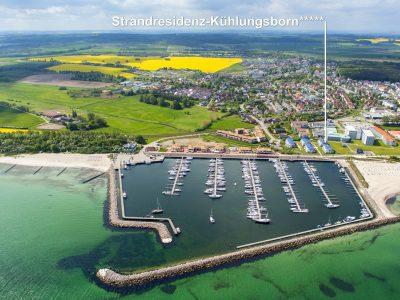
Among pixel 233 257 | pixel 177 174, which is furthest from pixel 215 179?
pixel 233 257

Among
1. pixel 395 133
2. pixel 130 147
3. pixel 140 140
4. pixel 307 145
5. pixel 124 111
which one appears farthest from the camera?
pixel 124 111

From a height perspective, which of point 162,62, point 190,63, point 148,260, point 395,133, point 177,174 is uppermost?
point 162,62

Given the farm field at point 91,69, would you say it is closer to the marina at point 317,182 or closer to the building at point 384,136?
the building at point 384,136

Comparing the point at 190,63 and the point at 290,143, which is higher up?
the point at 190,63

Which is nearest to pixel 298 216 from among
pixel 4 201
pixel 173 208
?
pixel 173 208

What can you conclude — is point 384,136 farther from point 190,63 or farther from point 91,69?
point 91,69

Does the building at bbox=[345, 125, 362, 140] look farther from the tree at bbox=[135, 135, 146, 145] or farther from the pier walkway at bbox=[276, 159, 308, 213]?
the tree at bbox=[135, 135, 146, 145]

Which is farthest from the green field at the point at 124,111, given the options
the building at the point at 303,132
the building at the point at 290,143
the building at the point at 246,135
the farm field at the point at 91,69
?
the farm field at the point at 91,69

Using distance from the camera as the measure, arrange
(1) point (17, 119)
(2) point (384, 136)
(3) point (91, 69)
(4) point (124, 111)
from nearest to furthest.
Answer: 1. (2) point (384, 136)
2. (1) point (17, 119)
3. (4) point (124, 111)
4. (3) point (91, 69)

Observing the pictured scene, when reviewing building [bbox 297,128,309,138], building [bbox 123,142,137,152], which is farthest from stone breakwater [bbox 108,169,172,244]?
building [bbox 297,128,309,138]
